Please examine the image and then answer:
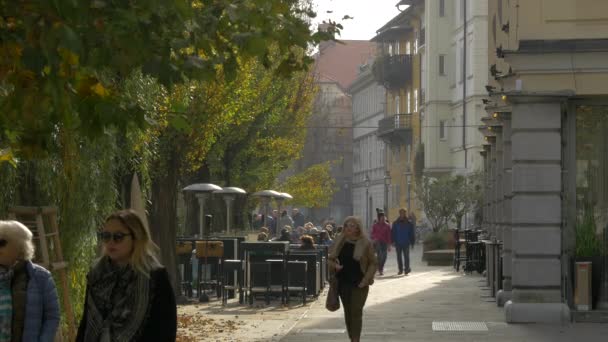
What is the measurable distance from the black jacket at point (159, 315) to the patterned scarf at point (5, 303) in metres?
1.46

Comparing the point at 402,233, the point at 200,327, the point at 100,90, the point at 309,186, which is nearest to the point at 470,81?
the point at 309,186

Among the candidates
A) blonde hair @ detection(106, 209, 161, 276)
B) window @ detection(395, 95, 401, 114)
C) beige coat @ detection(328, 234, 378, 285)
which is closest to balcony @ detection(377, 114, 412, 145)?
window @ detection(395, 95, 401, 114)

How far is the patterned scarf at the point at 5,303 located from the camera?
903cm

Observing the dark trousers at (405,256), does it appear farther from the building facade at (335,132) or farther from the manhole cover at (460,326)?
the building facade at (335,132)

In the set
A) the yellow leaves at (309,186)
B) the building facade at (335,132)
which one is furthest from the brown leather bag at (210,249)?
the building facade at (335,132)

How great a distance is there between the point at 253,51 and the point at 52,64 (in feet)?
5.65

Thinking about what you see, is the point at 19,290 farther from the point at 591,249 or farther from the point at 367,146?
the point at 367,146

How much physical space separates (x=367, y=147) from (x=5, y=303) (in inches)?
3924

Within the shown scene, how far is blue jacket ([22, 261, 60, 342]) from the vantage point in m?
9.08

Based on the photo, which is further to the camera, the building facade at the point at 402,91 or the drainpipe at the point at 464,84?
the building facade at the point at 402,91

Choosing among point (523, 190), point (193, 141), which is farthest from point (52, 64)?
point (193, 141)

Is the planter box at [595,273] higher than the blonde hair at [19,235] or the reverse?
the reverse

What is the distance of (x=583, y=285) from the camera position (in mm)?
20719

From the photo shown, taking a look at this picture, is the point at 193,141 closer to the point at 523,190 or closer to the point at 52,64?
the point at 523,190
